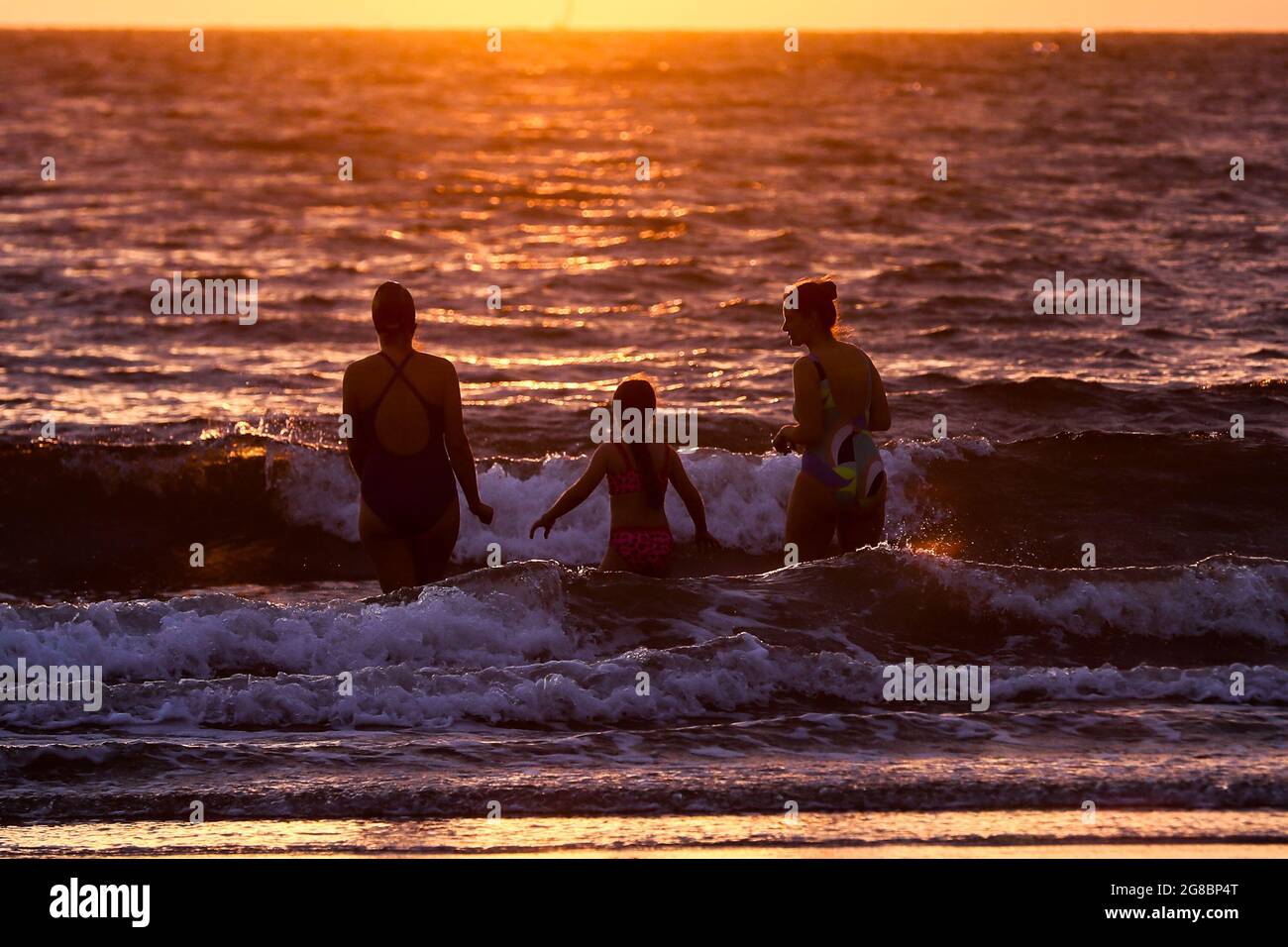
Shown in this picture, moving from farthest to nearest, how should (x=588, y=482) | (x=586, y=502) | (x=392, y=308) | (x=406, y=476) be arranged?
(x=586, y=502), (x=588, y=482), (x=406, y=476), (x=392, y=308)

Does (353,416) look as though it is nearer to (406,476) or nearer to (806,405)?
(406,476)

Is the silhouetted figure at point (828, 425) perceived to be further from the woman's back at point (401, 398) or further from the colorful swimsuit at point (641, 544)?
the woman's back at point (401, 398)

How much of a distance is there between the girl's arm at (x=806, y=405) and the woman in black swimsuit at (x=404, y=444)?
63.9 inches

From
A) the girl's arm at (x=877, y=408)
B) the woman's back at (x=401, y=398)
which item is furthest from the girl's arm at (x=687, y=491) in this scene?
the woman's back at (x=401, y=398)

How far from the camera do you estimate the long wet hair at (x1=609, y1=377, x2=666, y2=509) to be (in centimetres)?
795

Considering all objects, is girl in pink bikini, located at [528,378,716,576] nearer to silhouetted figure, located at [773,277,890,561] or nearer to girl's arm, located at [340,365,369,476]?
silhouetted figure, located at [773,277,890,561]

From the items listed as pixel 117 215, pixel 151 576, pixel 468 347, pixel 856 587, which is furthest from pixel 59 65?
pixel 856 587

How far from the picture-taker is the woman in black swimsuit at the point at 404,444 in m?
7.67

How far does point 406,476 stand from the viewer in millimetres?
7828

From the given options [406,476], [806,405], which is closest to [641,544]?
[806,405]

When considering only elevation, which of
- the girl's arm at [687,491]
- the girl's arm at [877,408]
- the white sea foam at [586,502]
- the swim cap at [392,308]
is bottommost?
the white sea foam at [586,502]

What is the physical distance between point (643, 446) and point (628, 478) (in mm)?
219

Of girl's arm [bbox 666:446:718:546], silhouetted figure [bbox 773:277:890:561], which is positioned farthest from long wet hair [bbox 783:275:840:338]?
girl's arm [bbox 666:446:718:546]

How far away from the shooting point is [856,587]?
8.83 meters
